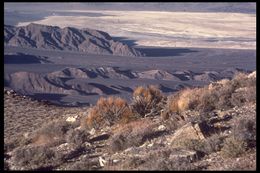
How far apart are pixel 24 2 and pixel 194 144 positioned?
184 m

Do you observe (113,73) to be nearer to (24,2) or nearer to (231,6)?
(231,6)

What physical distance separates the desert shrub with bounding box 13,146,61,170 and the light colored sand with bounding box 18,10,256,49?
272 feet

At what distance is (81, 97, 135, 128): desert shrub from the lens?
18.7 m

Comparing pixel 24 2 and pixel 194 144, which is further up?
pixel 24 2

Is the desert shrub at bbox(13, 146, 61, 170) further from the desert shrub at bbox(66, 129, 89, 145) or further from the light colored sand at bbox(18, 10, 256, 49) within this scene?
the light colored sand at bbox(18, 10, 256, 49)

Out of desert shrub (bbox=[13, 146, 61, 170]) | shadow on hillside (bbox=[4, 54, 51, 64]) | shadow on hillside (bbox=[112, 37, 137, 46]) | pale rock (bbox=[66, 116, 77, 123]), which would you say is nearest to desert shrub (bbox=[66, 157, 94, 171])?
desert shrub (bbox=[13, 146, 61, 170])

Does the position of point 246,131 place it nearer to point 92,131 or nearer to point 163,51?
point 92,131

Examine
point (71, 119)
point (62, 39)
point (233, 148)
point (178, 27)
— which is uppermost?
point (178, 27)

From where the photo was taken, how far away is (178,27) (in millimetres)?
130250

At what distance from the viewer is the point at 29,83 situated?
2650 inches

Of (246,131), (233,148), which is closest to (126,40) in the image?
(246,131)

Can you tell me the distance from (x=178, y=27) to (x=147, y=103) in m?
111

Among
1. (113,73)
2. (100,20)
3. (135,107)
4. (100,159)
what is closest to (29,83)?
(113,73)

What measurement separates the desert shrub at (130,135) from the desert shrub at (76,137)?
0.78m
